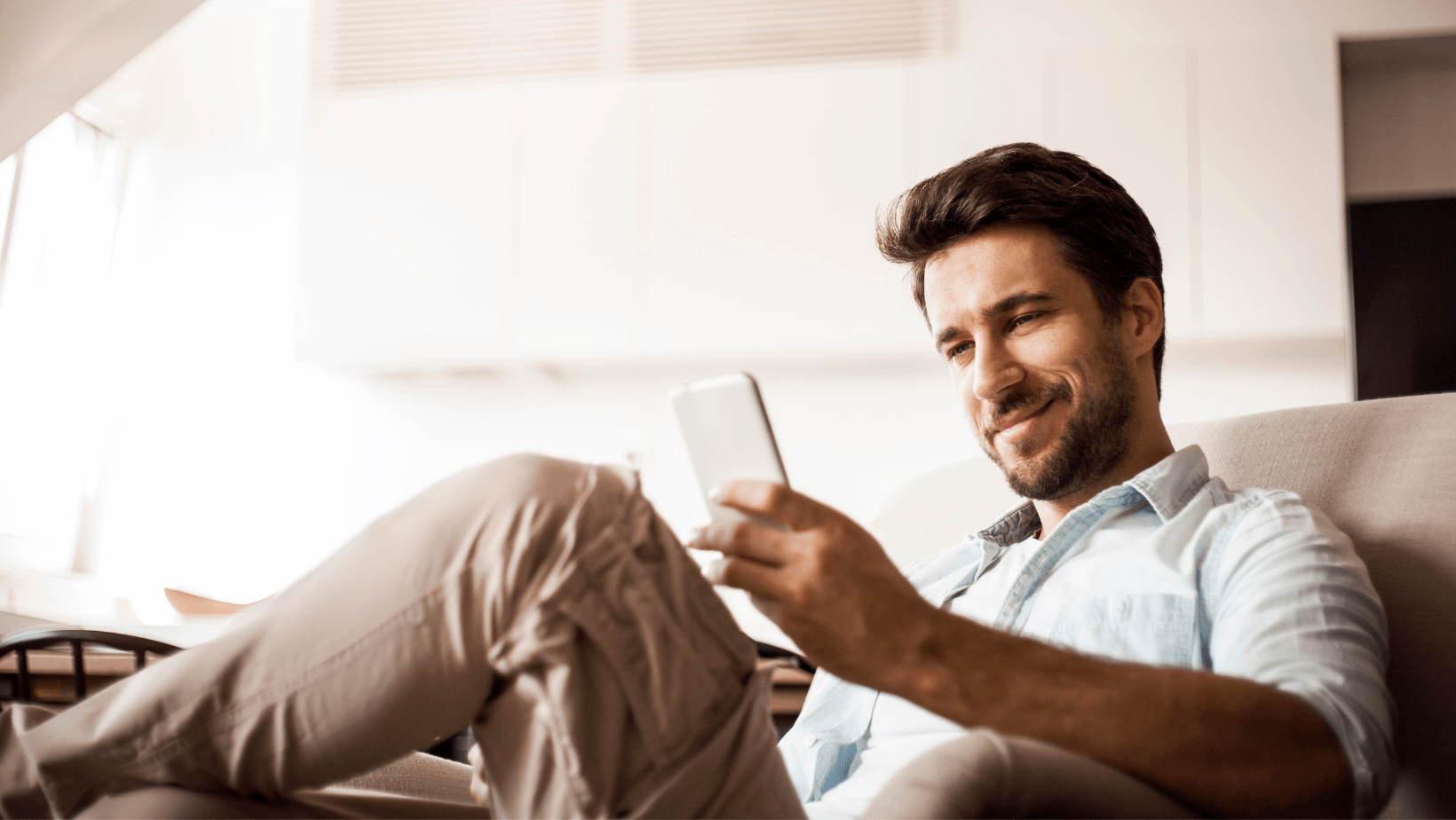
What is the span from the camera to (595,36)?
3.59m

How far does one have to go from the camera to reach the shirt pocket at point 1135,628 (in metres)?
1.05

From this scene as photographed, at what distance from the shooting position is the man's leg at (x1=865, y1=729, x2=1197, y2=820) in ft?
2.15

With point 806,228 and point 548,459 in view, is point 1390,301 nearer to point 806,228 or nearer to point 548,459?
point 806,228

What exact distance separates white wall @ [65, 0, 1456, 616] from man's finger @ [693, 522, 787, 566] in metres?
2.45

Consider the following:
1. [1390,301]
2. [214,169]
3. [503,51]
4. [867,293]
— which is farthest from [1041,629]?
[214,169]

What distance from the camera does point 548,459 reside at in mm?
814

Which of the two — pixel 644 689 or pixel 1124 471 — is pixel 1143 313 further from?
pixel 644 689

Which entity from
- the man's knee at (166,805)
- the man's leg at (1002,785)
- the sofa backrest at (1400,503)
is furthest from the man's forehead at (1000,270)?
the man's knee at (166,805)

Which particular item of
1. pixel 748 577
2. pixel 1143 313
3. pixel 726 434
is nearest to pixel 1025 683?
pixel 748 577

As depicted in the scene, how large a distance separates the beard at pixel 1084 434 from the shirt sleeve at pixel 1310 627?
0.92 feet

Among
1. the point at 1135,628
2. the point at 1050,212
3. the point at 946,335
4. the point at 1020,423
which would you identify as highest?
the point at 1050,212

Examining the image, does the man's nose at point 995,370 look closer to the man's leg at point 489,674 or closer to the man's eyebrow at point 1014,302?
the man's eyebrow at point 1014,302

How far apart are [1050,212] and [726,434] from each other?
691mm

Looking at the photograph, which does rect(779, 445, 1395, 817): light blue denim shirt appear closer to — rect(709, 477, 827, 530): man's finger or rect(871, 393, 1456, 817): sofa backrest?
rect(871, 393, 1456, 817): sofa backrest
